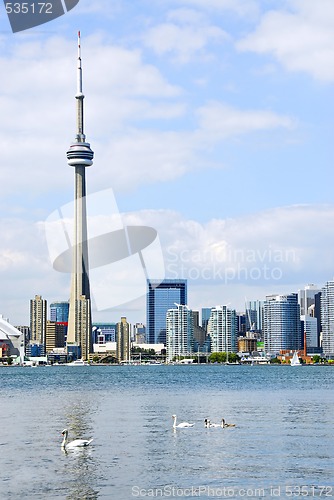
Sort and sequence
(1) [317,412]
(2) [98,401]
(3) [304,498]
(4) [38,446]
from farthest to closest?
(2) [98,401] → (1) [317,412] → (4) [38,446] → (3) [304,498]

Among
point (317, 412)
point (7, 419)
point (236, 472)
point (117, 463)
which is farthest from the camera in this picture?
point (317, 412)

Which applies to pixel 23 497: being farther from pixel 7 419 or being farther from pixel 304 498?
pixel 7 419

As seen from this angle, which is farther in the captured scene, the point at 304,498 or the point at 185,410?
the point at 185,410

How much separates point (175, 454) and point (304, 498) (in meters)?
11.4

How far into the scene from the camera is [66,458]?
129 ft

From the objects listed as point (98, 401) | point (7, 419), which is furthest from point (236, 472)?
point (98, 401)
